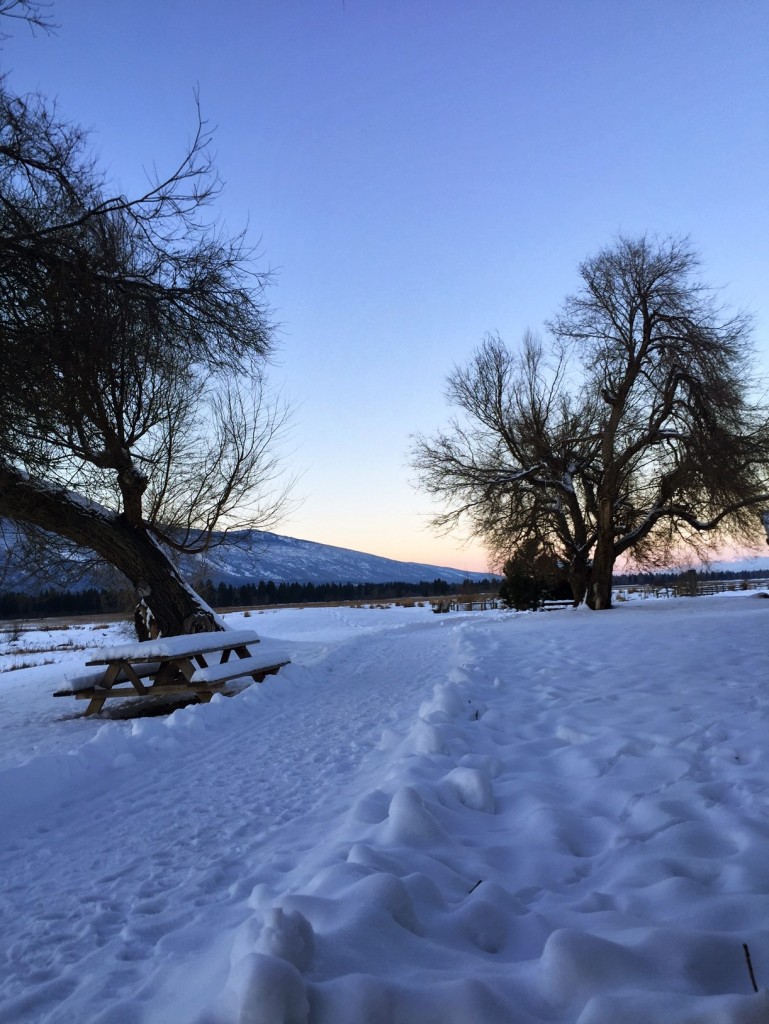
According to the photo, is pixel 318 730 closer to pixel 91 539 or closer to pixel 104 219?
Result: pixel 104 219

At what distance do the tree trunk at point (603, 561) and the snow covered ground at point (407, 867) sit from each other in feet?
48.7

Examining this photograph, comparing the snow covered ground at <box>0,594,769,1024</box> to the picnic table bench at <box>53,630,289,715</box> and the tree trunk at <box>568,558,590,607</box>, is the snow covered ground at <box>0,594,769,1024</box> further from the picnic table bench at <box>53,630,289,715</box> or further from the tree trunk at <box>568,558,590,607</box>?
the tree trunk at <box>568,558,590,607</box>

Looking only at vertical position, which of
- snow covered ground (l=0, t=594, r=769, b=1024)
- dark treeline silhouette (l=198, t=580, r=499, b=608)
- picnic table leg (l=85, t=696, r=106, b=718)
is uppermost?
dark treeline silhouette (l=198, t=580, r=499, b=608)

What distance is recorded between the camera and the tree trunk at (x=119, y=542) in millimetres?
7742

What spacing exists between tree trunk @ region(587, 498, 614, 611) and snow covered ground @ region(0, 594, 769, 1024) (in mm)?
14849

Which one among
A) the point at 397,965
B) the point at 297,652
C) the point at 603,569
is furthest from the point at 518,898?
the point at 603,569

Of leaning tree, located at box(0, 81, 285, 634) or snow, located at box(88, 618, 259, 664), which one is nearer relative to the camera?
leaning tree, located at box(0, 81, 285, 634)

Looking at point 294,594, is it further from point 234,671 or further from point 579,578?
point 234,671

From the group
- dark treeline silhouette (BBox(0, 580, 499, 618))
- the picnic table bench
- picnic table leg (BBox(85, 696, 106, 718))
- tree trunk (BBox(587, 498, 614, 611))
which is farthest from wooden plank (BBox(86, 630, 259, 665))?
dark treeline silhouette (BBox(0, 580, 499, 618))

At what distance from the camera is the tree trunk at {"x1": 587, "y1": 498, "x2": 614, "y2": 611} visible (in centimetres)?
1989

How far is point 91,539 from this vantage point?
8961 millimetres

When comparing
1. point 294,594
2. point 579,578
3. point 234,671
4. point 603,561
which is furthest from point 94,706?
point 294,594

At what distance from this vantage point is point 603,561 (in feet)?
67.4

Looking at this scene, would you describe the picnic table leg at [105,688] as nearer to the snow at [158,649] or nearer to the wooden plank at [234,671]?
the snow at [158,649]
